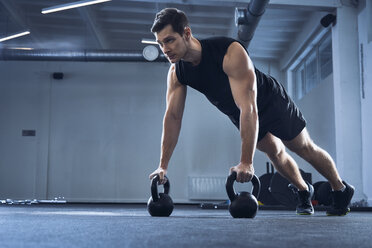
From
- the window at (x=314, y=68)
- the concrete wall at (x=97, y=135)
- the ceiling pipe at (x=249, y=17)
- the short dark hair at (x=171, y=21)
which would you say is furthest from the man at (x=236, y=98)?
the concrete wall at (x=97, y=135)

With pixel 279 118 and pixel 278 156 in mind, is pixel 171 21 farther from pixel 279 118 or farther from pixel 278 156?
pixel 278 156

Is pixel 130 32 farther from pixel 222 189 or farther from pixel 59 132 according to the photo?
pixel 222 189

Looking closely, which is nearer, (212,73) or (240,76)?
(240,76)

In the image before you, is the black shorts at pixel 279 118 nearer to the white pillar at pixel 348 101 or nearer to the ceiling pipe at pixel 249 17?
the ceiling pipe at pixel 249 17

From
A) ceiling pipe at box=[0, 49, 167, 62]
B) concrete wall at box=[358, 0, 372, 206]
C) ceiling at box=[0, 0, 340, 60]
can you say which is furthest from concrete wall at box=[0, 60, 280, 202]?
concrete wall at box=[358, 0, 372, 206]

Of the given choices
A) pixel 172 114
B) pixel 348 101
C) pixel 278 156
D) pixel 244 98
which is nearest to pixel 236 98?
pixel 244 98

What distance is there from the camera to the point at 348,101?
5.38 meters

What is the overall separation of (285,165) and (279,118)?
14.3 inches

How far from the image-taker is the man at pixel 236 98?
1960 millimetres

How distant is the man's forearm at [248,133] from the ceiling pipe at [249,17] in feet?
10.9

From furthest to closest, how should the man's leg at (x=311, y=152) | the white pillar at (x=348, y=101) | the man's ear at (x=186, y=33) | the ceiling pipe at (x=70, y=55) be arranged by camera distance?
the ceiling pipe at (x=70, y=55) → the white pillar at (x=348, y=101) → the man's leg at (x=311, y=152) → the man's ear at (x=186, y=33)

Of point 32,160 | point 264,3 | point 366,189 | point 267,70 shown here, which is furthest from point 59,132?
point 366,189

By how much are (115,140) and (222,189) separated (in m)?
2.16

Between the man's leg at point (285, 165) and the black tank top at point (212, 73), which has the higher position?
the black tank top at point (212, 73)
